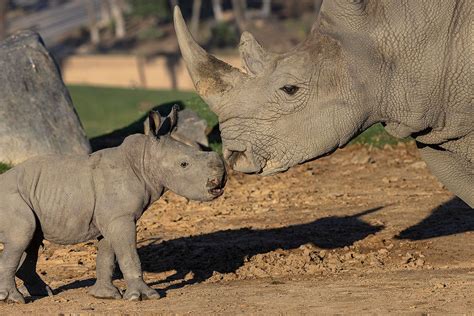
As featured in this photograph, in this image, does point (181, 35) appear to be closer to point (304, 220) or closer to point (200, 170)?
point (200, 170)

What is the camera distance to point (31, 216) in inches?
359

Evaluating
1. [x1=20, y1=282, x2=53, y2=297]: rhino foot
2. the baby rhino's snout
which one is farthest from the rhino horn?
[x1=20, y1=282, x2=53, y2=297]: rhino foot

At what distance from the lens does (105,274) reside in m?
9.19

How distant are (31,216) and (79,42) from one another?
190 feet

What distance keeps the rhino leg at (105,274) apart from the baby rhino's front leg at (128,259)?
130 mm

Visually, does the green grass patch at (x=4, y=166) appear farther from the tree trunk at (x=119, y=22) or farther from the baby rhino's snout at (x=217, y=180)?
the tree trunk at (x=119, y=22)

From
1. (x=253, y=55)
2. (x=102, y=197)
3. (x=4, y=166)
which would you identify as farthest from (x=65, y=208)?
(x=4, y=166)

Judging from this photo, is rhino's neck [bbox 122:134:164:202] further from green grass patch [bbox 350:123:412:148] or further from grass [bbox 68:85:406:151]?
green grass patch [bbox 350:123:412:148]

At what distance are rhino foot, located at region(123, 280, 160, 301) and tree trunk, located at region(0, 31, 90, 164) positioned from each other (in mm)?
6171

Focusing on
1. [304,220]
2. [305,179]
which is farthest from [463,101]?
[305,179]

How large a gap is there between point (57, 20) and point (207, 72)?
220 ft

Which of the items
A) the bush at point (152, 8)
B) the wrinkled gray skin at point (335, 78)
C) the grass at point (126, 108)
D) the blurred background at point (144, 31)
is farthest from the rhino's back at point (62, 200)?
the bush at point (152, 8)

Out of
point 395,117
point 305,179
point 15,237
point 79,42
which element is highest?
point 395,117

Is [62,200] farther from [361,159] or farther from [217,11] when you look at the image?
[217,11]
